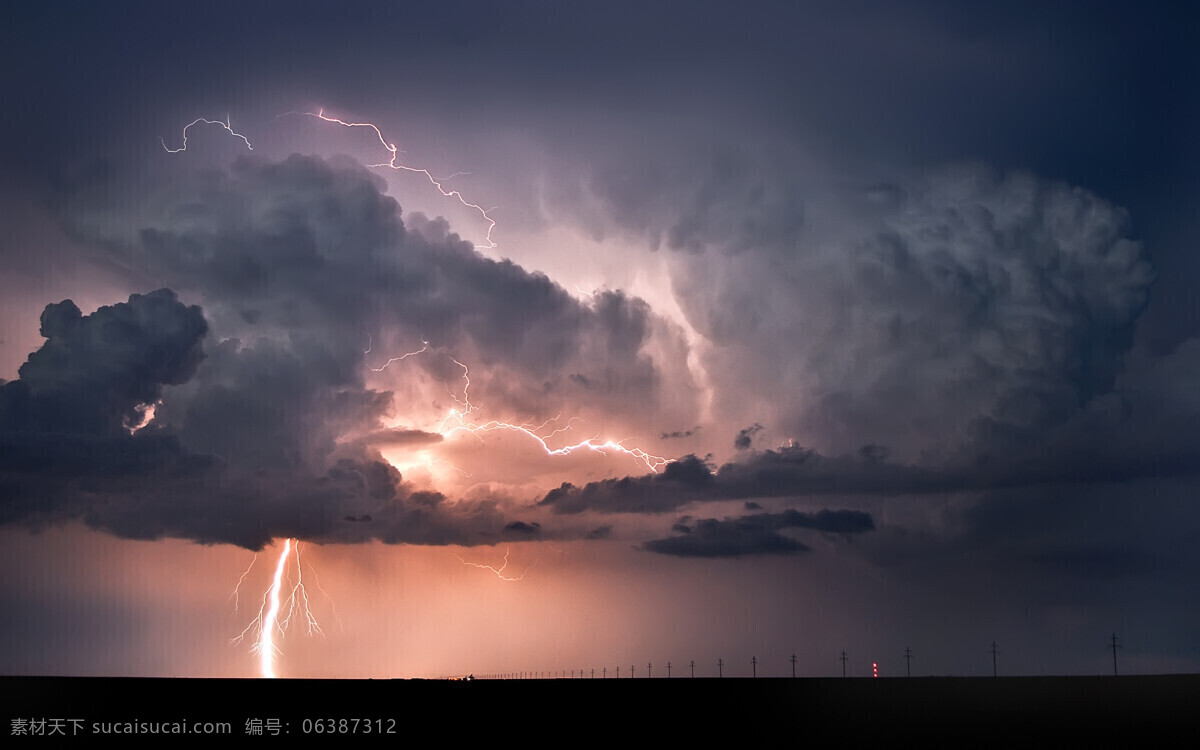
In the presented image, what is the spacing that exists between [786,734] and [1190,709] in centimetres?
7046

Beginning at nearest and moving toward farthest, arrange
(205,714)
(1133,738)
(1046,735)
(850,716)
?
1. (1133,738)
2. (1046,735)
3. (205,714)
4. (850,716)

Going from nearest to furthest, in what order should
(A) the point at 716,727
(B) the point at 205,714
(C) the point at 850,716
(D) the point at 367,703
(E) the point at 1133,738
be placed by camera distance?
(E) the point at 1133,738 < (A) the point at 716,727 < (B) the point at 205,714 < (C) the point at 850,716 < (D) the point at 367,703

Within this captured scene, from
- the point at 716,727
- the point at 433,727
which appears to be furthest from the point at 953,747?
the point at 433,727

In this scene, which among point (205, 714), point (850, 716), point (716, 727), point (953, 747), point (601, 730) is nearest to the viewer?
point (953, 747)

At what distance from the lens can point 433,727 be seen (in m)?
96.0

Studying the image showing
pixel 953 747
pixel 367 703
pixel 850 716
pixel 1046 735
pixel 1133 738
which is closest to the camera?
pixel 953 747

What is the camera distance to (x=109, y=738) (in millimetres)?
83750

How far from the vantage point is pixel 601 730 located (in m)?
95.8

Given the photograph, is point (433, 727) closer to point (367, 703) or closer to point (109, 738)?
point (109, 738)

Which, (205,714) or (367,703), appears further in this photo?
(367,703)

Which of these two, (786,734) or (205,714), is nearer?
(786,734)

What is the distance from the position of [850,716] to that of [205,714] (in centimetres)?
7158

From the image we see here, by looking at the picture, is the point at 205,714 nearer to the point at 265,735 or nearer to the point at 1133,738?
the point at 265,735

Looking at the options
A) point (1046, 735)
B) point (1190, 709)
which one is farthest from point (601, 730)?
point (1190, 709)
